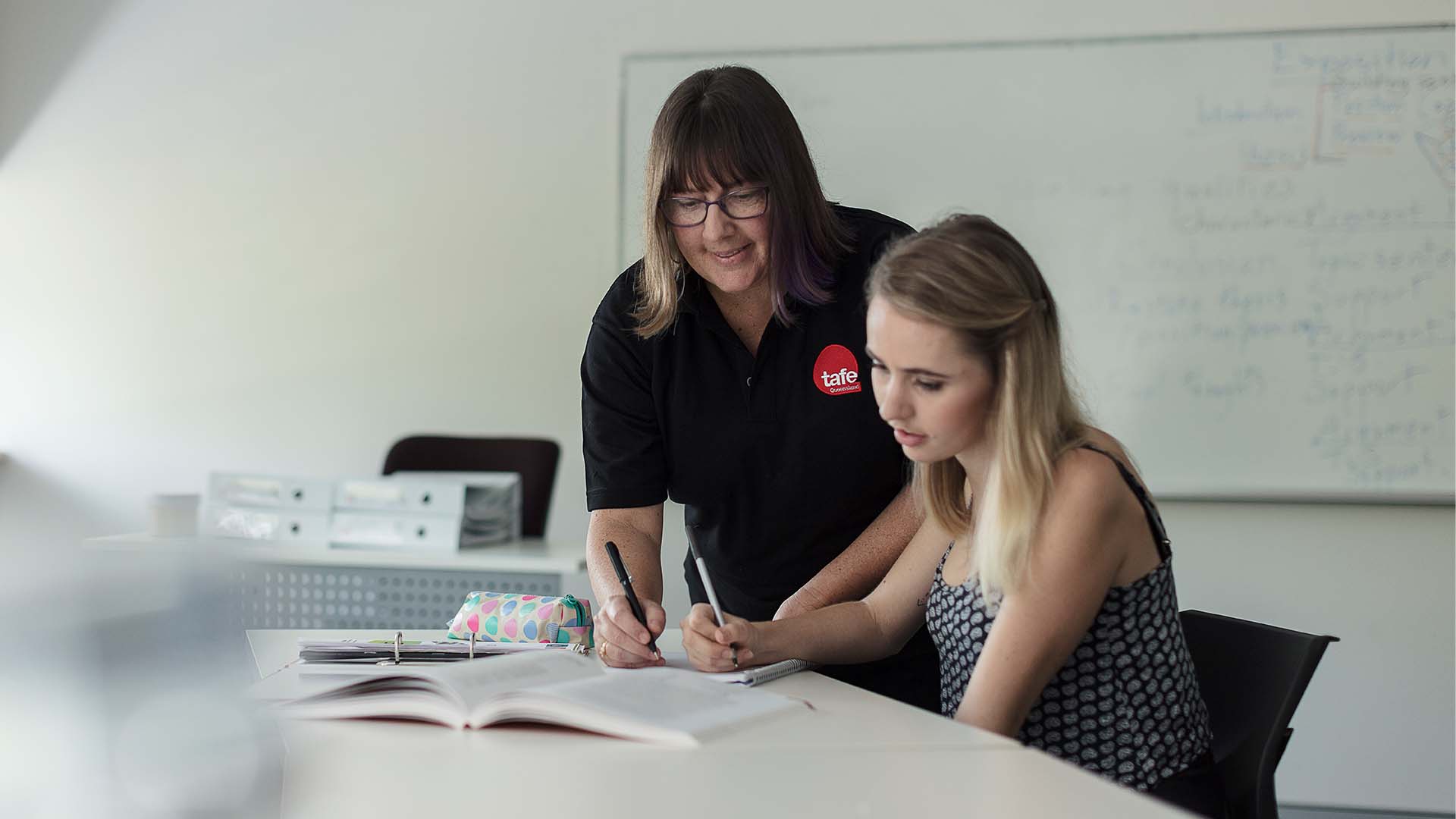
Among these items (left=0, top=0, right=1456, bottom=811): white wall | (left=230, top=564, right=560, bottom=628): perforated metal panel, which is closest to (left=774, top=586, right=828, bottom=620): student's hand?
(left=230, top=564, right=560, bottom=628): perforated metal panel

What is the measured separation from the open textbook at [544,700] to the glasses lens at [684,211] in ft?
1.99

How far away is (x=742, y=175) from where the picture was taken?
5.08 feet

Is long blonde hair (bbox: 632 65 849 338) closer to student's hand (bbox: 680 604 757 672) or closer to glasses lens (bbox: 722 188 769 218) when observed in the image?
glasses lens (bbox: 722 188 769 218)

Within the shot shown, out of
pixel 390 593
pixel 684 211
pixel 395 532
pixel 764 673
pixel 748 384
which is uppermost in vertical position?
pixel 684 211

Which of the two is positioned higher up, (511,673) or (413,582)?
(511,673)

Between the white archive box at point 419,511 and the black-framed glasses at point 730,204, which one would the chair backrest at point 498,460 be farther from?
the black-framed glasses at point 730,204

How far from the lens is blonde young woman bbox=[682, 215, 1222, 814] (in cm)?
124

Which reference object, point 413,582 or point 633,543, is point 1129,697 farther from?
point 413,582

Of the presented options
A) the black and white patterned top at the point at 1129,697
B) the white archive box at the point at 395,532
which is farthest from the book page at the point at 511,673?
the white archive box at the point at 395,532

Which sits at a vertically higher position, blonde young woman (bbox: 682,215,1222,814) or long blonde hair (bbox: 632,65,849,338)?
long blonde hair (bbox: 632,65,849,338)

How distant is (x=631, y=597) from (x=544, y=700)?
13.0 inches

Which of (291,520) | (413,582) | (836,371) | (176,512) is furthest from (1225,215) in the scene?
A: (176,512)

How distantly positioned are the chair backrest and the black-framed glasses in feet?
5.50

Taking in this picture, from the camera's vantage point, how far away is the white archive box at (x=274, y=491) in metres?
2.96
